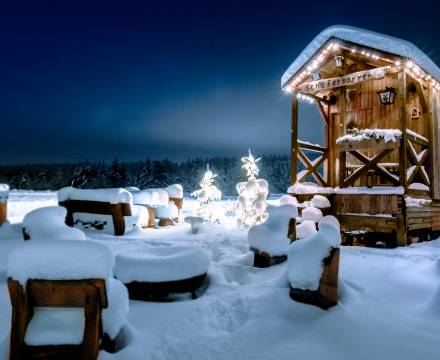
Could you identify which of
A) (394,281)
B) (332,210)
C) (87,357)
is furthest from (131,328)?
(332,210)

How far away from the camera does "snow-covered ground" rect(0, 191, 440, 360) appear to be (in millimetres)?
3553

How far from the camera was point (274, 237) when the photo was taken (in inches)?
260

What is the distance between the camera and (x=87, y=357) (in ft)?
9.99

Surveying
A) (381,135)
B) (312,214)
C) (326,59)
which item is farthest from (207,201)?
(381,135)

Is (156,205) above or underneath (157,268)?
above

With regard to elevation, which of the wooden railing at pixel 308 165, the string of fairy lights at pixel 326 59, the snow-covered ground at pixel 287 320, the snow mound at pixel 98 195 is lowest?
the snow-covered ground at pixel 287 320

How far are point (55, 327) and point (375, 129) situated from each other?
956cm

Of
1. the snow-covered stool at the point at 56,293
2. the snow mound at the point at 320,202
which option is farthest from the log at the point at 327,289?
the snow mound at the point at 320,202

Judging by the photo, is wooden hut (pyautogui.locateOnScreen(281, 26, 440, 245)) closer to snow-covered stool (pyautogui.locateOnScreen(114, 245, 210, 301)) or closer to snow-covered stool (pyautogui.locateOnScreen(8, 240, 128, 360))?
snow-covered stool (pyautogui.locateOnScreen(114, 245, 210, 301))

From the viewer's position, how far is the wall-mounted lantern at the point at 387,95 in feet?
39.6

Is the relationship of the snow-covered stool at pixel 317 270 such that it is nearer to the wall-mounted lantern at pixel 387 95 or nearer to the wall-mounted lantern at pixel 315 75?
the wall-mounted lantern at pixel 315 75

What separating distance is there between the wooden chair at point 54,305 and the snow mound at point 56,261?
0.05 m

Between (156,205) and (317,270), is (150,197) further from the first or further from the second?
(317,270)

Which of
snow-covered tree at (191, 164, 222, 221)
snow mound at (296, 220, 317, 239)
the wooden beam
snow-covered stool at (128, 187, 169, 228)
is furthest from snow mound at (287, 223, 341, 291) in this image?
snow-covered tree at (191, 164, 222, 221)
